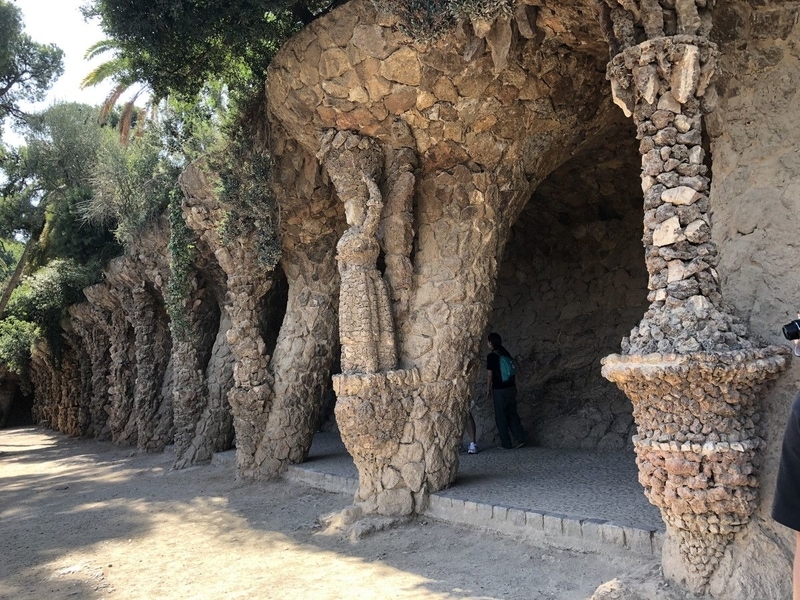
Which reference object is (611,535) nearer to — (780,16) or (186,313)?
(780,16)

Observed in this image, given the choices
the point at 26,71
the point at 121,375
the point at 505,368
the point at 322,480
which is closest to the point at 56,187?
the point at 26,71

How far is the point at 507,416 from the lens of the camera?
8.50m

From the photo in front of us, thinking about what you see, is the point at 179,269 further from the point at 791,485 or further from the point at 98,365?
the point at 791,485

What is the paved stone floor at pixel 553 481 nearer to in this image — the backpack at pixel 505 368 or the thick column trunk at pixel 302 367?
the thick column trunk at pixel 302 367

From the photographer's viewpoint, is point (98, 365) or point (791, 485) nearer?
point (791, 485)

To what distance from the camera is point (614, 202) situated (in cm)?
907

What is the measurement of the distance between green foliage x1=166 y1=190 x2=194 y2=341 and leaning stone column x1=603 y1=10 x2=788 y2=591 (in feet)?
22.7

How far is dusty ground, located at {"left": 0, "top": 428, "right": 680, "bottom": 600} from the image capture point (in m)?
4.61

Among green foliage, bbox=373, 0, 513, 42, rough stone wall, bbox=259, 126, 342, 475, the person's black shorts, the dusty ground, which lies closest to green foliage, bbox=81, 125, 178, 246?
rough stone wall, bbox=259, 126, 342, 475

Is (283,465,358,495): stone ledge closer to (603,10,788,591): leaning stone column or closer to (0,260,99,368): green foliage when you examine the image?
(603,10,788,591): leaning stone column

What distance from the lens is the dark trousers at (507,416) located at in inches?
326

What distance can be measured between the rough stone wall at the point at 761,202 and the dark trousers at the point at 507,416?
4.36 m

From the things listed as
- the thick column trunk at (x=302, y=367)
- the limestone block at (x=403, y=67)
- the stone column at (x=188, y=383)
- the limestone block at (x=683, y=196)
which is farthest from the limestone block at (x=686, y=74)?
the stone column at (x=188, y=383)

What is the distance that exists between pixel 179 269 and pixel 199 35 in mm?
3956
